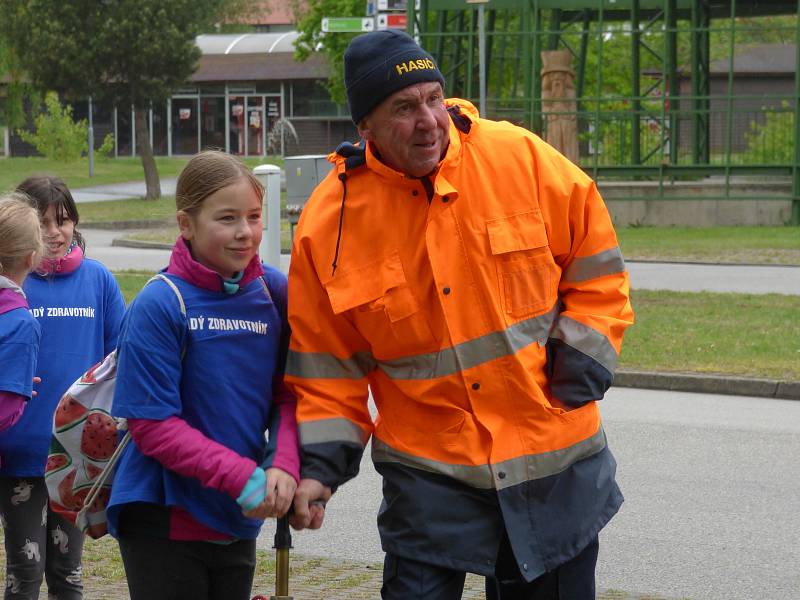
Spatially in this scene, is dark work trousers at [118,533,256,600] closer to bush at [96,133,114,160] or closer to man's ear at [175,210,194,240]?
man's ear at [175,210,194,240]

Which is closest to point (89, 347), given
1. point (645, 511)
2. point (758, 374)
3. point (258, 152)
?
point (645, 511)

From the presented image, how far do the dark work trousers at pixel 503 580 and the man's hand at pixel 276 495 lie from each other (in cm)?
35

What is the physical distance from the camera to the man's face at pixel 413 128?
330cm

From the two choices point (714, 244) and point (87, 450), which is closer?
point (87, 450)

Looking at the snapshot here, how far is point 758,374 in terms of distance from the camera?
34.5 feet

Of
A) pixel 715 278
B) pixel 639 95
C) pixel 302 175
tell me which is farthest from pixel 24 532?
pixel 639 95

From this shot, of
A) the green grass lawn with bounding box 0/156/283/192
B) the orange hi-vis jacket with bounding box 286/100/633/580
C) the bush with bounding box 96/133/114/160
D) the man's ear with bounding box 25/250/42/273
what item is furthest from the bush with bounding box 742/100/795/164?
the bush with bounding box 96/133/114/160

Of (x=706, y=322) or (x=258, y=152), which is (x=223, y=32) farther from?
(x=706, y=322)

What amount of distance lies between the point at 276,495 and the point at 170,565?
0.37 meters

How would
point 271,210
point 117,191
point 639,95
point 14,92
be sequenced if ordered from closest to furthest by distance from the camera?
point 271,210 < point 639,95 < point 117,191 < point 14,92

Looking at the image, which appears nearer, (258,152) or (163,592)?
(163,592)

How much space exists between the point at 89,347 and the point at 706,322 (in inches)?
376

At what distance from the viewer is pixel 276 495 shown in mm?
3227

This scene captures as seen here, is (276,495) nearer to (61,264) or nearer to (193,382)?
(193,382)
